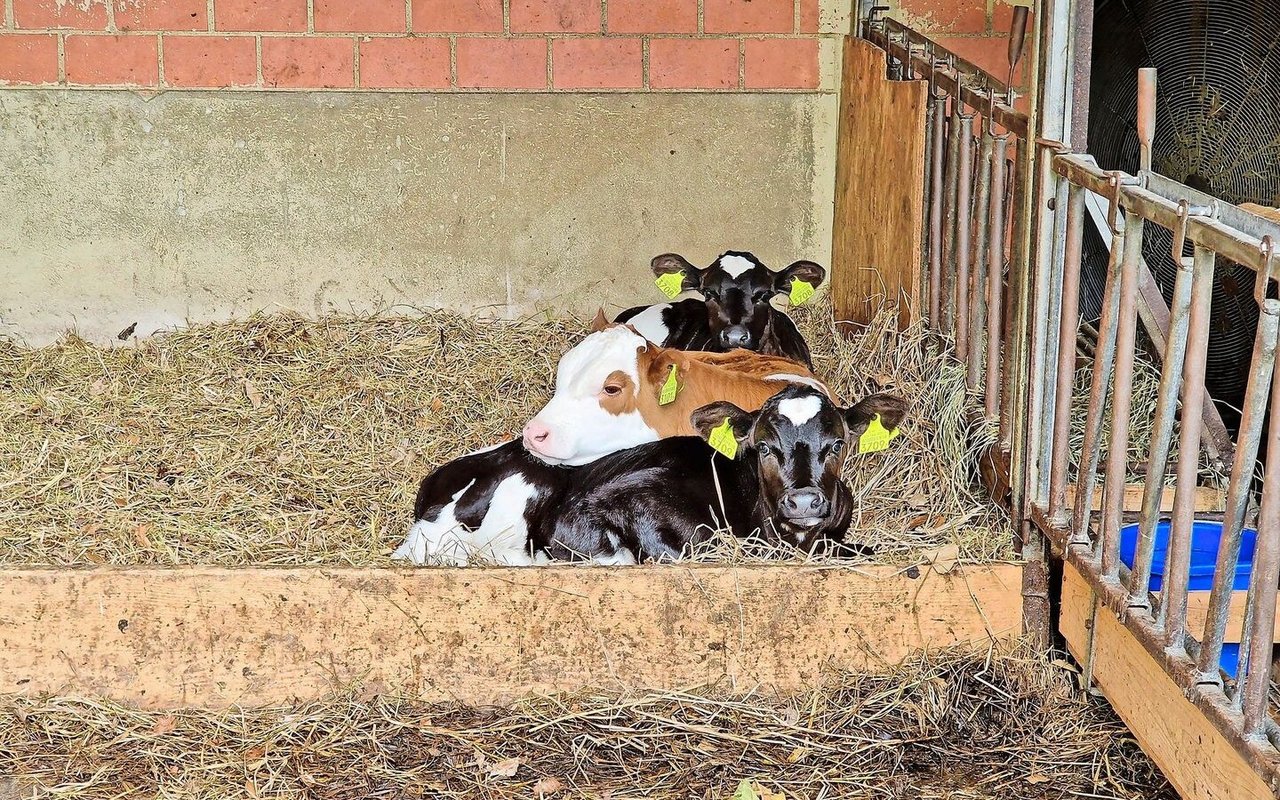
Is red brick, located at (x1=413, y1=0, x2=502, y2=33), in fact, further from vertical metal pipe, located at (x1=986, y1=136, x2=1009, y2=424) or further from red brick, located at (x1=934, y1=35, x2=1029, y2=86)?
vertical metal pipe, located at (x1=986, y1=136, x2=1009, y2=424)

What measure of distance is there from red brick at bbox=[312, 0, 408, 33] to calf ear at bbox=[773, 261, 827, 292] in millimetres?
2152

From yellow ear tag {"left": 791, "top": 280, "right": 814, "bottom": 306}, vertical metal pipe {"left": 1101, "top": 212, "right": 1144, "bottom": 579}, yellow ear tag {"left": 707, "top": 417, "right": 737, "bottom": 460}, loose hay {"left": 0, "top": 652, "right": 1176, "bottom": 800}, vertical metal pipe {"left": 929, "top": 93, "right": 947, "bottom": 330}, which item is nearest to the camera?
vertical metal pipe {"left": 1101, "top": 212, "right": 1144, "bottom": 579}

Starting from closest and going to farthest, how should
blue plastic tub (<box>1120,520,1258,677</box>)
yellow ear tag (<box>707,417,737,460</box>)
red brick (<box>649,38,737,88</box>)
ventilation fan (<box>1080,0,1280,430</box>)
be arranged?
1. blue plastic tub (<box>1120,520,1258,677</box>)
2. yellow ear tag (<box>707,417,737,460</box>)
3. ventilation fan (<box>1080,0,1280,430</box>)
4. red brick (<box>649,38,737,88</box>)

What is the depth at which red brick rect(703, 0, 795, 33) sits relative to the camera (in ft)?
20.7

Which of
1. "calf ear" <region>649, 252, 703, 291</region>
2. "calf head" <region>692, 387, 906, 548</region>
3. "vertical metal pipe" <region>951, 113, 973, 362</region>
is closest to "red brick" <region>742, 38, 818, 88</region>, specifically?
"calf ear" <region>649, 252, 703, 291</region>

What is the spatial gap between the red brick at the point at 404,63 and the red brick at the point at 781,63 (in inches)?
54.2

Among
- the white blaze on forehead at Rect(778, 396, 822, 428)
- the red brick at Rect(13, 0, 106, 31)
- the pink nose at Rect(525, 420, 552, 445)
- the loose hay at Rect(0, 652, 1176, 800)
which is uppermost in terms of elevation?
the red brick at Rect(13, 0, 106, 31)

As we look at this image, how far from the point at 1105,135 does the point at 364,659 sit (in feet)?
12.2

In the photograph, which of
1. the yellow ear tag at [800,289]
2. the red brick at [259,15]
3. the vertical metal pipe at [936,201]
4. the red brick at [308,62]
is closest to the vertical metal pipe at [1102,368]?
the vertical metal pipe at [936,201]

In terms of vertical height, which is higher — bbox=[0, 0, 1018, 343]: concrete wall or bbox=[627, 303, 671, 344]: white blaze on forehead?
bbox=[0, 0, 1018, 343]: concrete wall

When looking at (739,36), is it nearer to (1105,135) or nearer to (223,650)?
(1105,135)

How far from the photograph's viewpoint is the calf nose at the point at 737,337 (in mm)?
5355

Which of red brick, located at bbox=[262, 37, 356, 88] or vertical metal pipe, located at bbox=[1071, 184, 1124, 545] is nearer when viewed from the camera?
vertical metal pipe, located at bbox=[1071, 184, 1124, 545]

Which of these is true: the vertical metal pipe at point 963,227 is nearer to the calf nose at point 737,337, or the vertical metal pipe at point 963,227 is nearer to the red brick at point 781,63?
the calf nose at point 737,337
